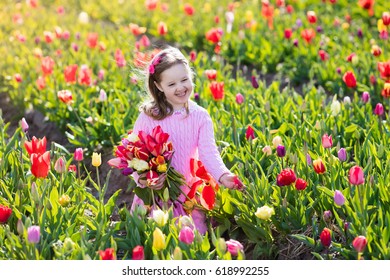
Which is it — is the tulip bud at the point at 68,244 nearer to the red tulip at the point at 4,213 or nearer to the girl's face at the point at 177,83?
the red tulip at the point at 4,213

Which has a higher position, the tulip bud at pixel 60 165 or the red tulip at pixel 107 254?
the tulip bud at pixel 60 165

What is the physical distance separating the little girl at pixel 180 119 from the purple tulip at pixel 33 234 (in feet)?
2.12

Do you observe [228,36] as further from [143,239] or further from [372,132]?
[143,239]

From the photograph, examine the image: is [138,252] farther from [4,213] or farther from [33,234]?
[4,213]

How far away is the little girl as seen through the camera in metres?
3.36

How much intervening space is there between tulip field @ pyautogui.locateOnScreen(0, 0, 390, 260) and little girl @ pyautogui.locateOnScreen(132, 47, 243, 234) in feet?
0.45

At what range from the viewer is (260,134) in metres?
3.97

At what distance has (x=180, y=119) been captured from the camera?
345 centimetres

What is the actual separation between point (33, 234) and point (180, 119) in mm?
970

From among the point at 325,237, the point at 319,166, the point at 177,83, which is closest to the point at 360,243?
the point at 325,237

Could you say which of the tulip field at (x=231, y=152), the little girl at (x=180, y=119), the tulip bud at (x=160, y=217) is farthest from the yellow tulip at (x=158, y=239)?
the little girl at (x=180, y=119)

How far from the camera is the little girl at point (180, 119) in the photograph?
3.36 meters

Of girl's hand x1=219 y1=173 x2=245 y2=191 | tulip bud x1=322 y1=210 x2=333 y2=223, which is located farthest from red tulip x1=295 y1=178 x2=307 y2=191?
girl's hand x1=219 y1=173 x2=245 y2=191

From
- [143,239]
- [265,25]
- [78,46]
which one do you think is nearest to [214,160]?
[143,239]
